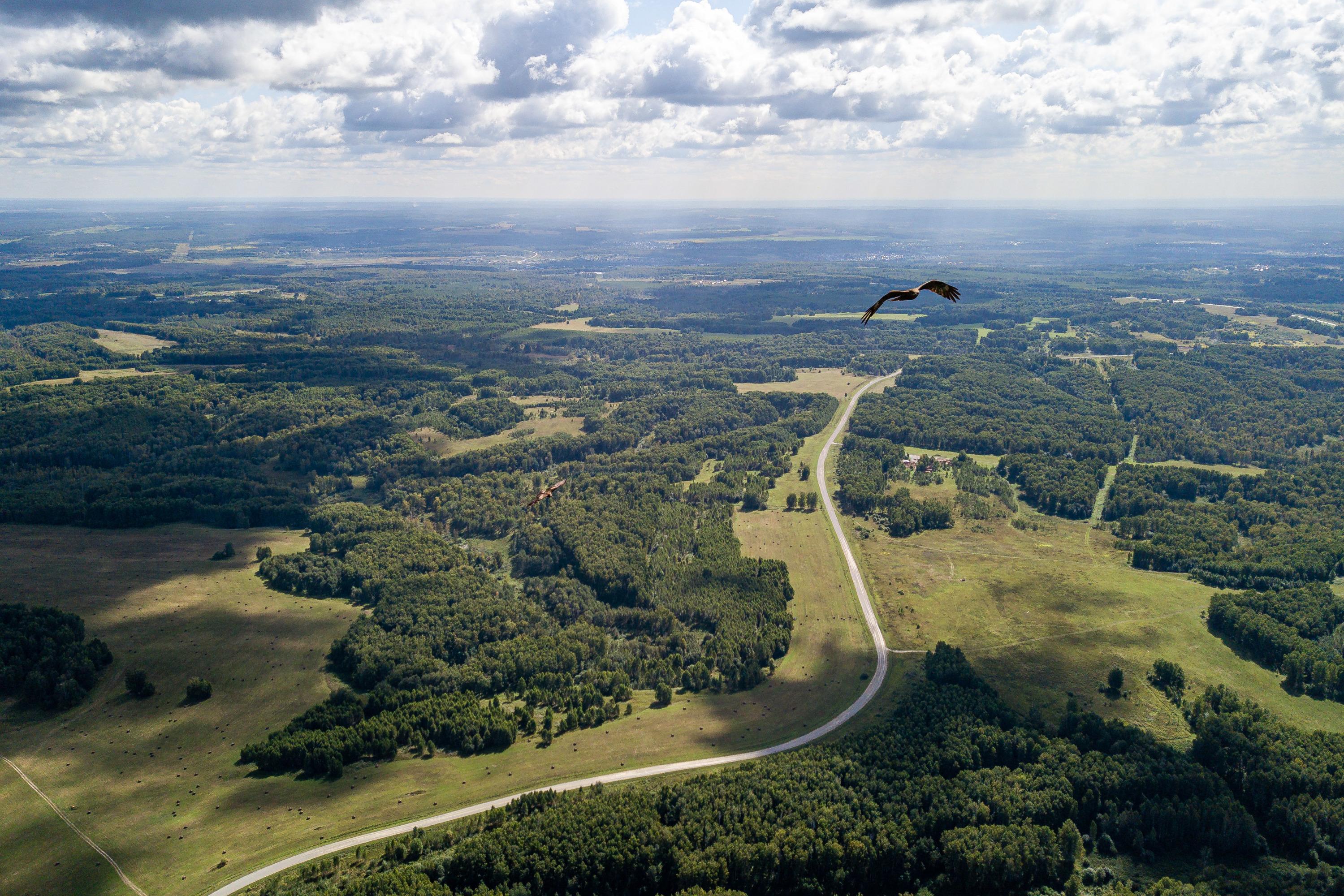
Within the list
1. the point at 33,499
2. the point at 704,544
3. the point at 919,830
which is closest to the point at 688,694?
the point at 919,830

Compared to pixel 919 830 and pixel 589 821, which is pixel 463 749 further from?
pixel 919 830

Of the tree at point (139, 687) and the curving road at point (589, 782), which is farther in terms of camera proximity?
the tree at point (139, 687)

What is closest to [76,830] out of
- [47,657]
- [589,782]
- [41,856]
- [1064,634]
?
[41,856]

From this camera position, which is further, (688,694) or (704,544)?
(704,544)

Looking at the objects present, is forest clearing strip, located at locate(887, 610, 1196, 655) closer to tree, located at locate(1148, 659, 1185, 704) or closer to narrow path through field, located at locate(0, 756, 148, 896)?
tree, located at locate(1148, 659, 1185, 704)

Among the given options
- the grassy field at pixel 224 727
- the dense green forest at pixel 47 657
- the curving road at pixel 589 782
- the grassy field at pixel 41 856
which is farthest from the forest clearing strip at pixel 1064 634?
the dense green forest at pixel 47 657

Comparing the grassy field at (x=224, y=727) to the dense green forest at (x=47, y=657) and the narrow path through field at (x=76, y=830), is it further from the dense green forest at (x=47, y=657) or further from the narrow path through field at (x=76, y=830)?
the dense green forest at (x=47, y=657)

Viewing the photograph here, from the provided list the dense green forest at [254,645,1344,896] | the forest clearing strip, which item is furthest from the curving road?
the forest clearing strip
